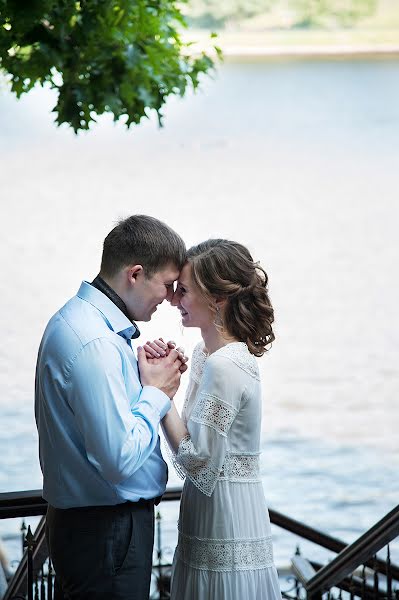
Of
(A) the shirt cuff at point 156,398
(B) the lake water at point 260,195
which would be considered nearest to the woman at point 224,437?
(A) the shirt cuff at point 156,398

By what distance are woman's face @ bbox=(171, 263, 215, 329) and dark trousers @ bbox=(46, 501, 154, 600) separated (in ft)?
1.76

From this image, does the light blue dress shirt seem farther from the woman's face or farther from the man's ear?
the woman's face

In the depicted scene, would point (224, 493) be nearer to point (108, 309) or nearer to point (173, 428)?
point (173, 428)

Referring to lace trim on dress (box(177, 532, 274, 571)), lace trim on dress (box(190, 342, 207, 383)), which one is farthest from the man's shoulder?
lace trim on dress (box(177, 532, 274, 571))

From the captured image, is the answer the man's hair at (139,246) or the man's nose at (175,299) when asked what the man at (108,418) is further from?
the man's nose at (175,299)

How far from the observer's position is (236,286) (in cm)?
271

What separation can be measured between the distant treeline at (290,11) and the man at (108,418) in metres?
11.6

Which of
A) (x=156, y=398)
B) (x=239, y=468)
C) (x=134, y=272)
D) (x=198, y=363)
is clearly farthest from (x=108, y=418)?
(x=198, y=363)

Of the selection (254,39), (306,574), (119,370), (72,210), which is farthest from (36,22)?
(72,210)

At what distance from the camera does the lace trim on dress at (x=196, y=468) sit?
2.60 meters

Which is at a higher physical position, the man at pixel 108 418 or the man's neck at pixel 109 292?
the man's neck at pixel 109 292

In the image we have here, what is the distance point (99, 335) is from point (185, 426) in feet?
1.51

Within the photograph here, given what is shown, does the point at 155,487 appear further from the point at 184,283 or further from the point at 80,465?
the point at 184,283

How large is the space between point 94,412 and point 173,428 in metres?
0.34
